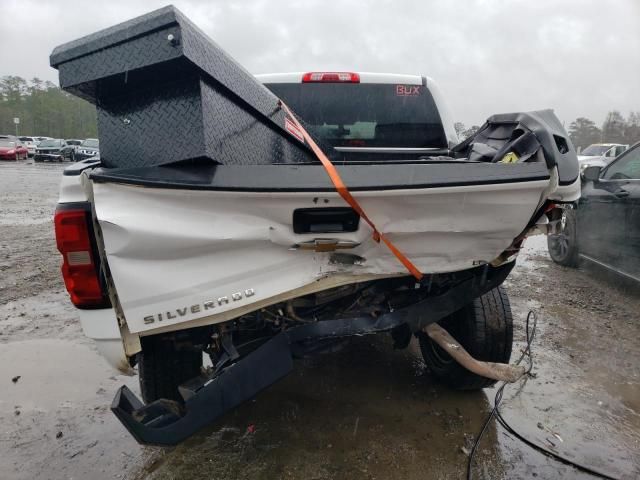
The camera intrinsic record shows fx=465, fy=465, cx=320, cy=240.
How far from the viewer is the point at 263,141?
7.00 ft

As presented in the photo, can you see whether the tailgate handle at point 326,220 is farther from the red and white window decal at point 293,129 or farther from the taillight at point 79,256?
the taillight at point 79,256

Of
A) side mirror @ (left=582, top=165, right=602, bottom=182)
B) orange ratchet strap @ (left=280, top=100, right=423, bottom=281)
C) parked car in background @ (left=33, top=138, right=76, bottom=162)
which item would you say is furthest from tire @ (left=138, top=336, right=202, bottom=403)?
parked car in background @ (left=33, top=138, right=76, bottom=162)

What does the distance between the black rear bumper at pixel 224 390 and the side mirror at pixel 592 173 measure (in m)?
4.42

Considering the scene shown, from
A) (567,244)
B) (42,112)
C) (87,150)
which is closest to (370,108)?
(567,244)

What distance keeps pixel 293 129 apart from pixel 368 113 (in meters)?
1.57

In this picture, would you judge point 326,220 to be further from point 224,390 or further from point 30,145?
point 30,145

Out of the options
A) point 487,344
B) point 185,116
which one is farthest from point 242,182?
point 487,344

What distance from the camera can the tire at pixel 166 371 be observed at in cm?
227

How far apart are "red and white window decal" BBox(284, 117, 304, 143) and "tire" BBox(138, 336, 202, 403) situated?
1203 millimetres

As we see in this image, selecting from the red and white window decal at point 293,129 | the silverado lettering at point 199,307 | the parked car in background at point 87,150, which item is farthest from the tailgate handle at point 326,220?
the parked car in background at point 87,150

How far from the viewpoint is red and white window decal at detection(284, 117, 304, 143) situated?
7.69ft

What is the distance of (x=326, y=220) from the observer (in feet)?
→ 6.18

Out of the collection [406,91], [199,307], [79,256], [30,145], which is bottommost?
[199,307]

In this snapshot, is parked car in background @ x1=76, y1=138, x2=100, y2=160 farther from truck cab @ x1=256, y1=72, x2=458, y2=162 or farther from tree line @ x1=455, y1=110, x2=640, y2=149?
tree line @ x1=455, y1=110, x2=640, y2=149
